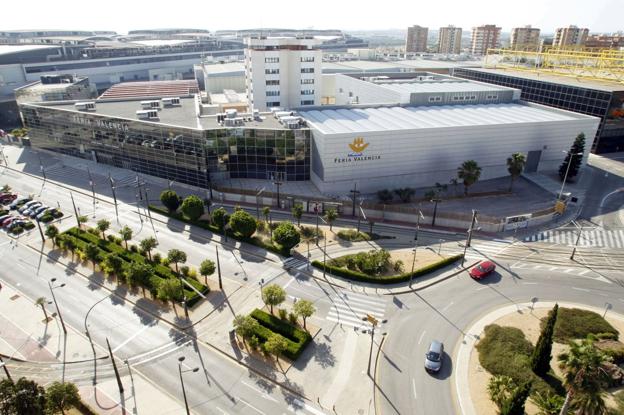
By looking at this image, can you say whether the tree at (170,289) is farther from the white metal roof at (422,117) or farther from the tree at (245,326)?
the white metal roof at (422,117)

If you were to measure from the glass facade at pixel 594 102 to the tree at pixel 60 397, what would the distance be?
13344cm

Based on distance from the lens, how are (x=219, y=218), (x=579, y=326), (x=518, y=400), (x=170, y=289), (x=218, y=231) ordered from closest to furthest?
(x=518, y=400) < (x=579, y=326) < (x=170, y=289) < (x=219, y=218) < (x=218, y=231)

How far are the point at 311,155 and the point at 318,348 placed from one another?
169ft

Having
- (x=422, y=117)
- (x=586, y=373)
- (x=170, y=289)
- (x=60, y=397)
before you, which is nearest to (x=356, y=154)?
(x=422, y=117)

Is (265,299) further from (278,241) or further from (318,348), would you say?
(278,241)

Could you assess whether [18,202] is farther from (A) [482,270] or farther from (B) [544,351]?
(B) [544,351]

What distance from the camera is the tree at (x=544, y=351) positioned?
42031 mm

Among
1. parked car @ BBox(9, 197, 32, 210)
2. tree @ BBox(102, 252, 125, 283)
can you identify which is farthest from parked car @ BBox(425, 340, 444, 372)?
parked car @ BBox(9, 197, 32, 210)

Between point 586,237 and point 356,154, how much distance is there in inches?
1812

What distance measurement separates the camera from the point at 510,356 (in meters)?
46.4

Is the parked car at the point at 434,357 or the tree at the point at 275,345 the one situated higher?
the tree at the point at 275,345

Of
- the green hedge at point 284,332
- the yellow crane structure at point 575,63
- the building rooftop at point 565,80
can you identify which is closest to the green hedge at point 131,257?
the green hedge at point 284,332

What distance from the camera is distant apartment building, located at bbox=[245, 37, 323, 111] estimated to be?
114m

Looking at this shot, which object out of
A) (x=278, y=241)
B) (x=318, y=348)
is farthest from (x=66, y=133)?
(x=318, y=348)
